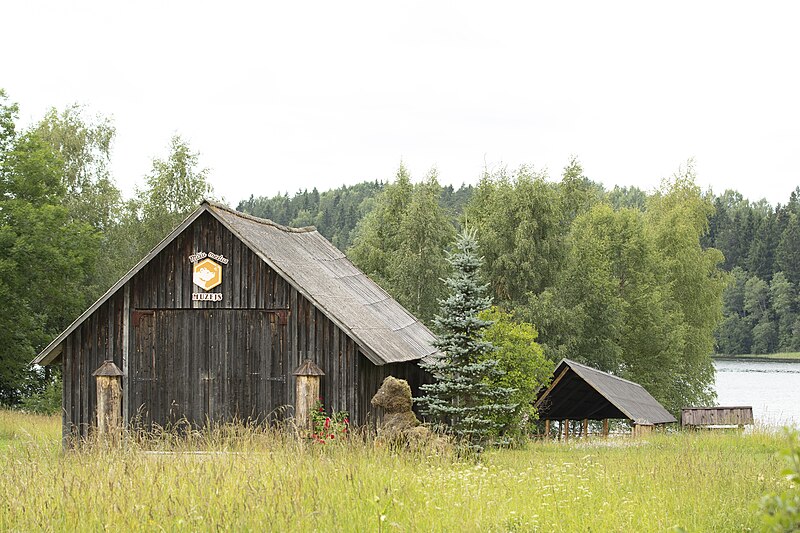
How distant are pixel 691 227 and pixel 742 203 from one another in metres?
85.5

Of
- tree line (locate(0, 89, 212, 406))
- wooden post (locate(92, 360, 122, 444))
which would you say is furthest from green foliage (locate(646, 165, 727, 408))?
wooden post (locate(92, 360, 122, 444))

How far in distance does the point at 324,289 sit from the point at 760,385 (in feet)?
194

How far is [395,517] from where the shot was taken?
8461 mm

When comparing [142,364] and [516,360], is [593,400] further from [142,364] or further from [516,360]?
[142,364]

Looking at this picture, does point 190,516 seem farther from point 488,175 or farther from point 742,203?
point 742,203

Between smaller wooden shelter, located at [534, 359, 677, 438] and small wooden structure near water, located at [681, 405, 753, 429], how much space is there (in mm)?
722

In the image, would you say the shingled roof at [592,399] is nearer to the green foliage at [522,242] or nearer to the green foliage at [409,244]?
the green foliage at [522,242]

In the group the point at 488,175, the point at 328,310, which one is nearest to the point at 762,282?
the point at 488,175

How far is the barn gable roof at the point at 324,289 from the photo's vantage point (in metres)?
21.2

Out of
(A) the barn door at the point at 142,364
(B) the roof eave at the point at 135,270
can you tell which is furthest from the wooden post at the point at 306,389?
(B) the roof eave at the point at 135,270

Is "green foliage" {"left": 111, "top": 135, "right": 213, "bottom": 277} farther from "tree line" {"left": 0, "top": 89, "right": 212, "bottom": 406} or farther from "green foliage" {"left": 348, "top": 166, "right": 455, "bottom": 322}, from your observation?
"green foliage" {"left": 348, "top": 166, "right": 455, "bottom": 322}

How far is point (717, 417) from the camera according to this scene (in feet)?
105

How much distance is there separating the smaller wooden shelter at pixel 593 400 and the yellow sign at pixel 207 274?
35.9ft

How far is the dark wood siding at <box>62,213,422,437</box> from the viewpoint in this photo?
21484 mm
